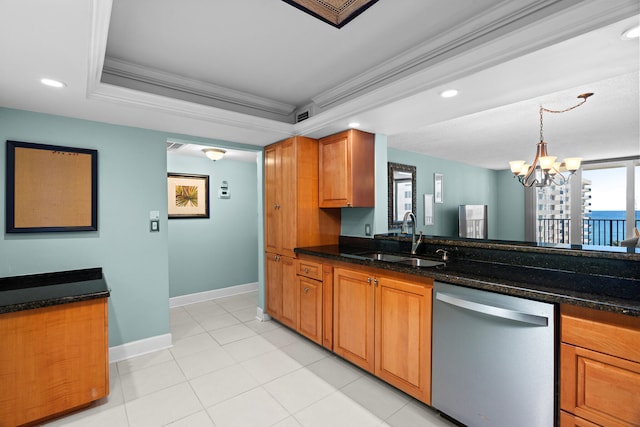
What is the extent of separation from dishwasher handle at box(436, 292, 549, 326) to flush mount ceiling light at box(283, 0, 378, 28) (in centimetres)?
164

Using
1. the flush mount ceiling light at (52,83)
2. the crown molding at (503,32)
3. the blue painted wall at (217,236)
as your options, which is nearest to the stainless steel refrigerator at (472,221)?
the blue painted wall at (217,236)

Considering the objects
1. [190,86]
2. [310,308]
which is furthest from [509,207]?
[190,86]

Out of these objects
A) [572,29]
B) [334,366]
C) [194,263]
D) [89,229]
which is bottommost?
[334,366]

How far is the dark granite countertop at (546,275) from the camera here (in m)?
1.33

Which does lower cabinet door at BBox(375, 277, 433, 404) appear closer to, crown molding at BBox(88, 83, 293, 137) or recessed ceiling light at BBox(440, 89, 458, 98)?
recessed ceiling light at BBox(440, 89, 458, 98)

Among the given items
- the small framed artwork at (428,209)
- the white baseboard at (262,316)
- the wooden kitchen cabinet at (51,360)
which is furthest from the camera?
the small framed artwork at (428,209)

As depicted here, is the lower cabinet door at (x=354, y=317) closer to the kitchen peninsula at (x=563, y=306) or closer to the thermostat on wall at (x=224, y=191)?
the kitchen peninsula at (x=563, y=306)

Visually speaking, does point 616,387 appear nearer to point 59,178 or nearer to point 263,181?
point 263,181

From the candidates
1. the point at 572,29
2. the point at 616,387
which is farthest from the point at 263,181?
the point at 616,387

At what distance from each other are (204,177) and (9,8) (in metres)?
3.35

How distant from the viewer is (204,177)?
14.6ft

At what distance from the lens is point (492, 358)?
62.9 inches

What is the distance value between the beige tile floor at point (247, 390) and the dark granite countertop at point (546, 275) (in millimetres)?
931

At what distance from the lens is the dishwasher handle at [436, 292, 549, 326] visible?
143 cm
